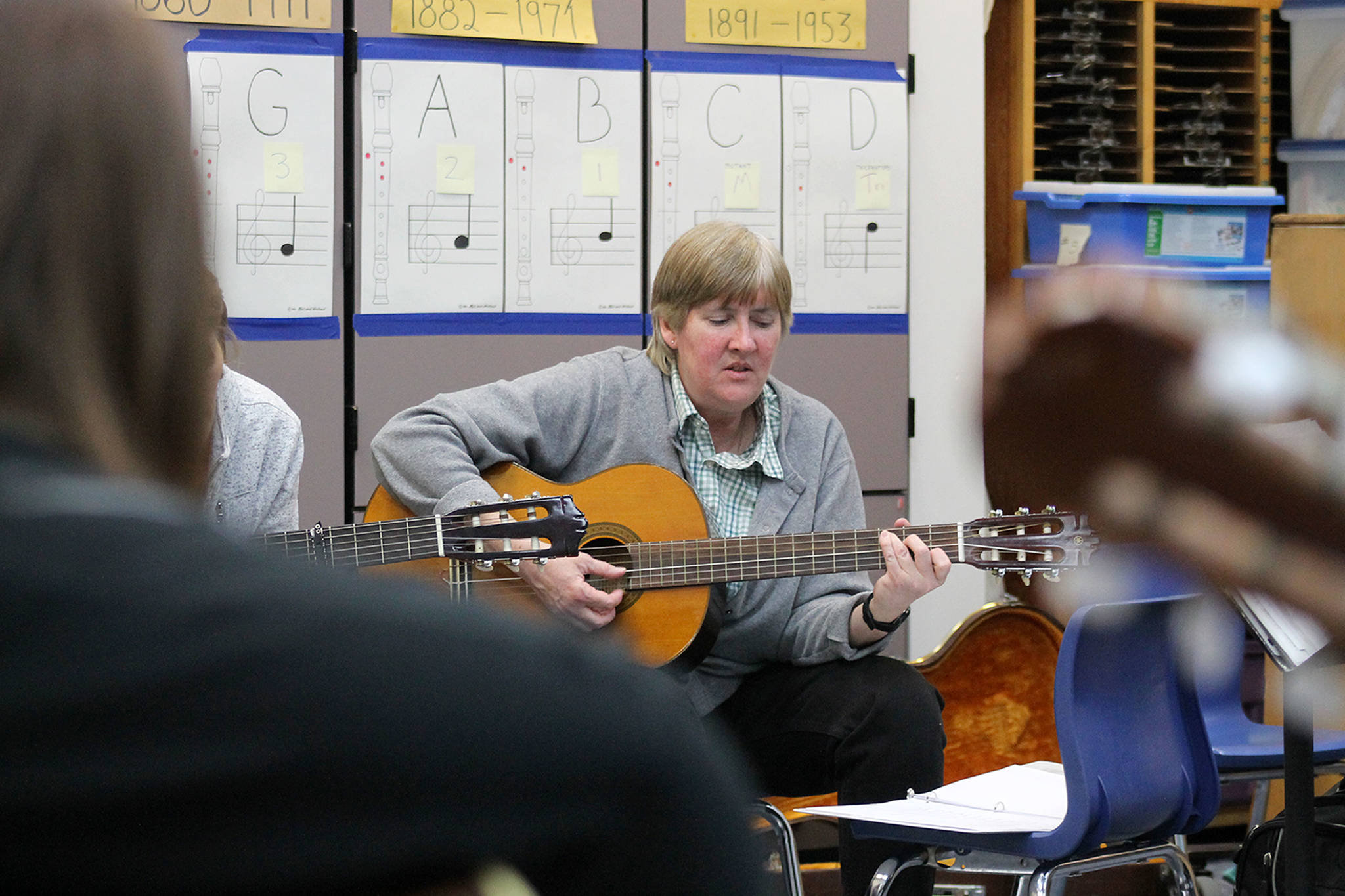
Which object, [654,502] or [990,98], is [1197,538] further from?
[990,98]

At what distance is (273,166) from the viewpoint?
8.48 feet

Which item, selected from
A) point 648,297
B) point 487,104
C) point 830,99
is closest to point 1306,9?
point 830,99

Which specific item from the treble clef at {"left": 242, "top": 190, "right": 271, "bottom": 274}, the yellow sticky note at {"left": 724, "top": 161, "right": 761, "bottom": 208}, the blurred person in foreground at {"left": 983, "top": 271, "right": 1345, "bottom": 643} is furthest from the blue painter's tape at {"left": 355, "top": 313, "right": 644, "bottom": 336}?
the blurred person in foreground at {"left": 983, "top": 271, "right": 1345, "bottom": 643}

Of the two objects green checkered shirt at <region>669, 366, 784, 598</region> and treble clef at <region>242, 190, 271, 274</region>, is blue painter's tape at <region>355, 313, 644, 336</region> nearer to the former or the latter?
treble clef at <region>242, 190, 271, 274</region>

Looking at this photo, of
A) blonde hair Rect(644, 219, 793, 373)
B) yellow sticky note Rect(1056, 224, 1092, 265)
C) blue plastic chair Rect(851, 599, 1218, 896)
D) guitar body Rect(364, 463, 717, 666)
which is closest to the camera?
blue plastic chair Rect(851, 599, 1218, 896)

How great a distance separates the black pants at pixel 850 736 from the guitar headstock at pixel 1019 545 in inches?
7.9

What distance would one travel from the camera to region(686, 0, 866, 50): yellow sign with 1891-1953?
2760mm

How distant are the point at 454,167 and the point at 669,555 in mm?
1075

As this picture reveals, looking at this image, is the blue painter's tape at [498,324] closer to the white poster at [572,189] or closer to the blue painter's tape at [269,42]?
the white poster at [572,189]

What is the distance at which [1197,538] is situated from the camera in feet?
1.09

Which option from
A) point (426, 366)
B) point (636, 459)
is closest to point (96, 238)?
point (636, 459)

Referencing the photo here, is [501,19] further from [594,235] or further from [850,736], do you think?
[850,736]

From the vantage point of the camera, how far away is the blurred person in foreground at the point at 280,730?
0.37 metres

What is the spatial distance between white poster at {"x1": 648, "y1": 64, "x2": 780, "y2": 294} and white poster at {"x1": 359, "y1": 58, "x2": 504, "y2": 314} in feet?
1.06
